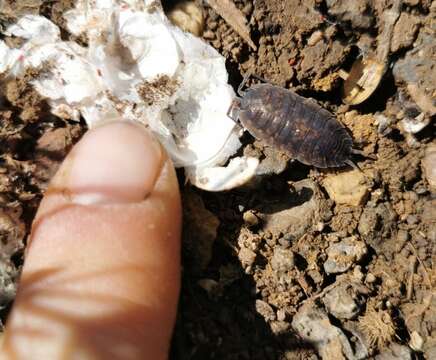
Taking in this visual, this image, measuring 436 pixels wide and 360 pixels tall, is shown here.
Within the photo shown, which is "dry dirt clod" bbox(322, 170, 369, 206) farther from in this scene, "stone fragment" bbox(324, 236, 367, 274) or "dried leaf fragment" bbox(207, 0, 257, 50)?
"dried leaf fragment" bbox(207, 0, 257, 50)

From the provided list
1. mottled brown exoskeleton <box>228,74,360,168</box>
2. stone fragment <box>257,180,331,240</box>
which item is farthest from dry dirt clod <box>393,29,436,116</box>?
stone fragment <box>257,180,331,240</box>

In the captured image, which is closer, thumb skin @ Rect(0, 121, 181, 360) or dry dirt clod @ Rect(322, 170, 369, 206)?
thumb skin @ Rect(0, 121, 181, 360)

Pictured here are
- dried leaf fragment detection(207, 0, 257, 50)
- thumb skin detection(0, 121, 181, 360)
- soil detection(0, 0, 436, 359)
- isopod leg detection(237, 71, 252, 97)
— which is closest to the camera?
thumb skin detection(0, 121, 181, 360)

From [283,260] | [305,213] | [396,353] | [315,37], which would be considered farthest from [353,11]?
[396,353]

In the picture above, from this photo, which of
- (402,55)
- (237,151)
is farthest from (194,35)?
(402,55)

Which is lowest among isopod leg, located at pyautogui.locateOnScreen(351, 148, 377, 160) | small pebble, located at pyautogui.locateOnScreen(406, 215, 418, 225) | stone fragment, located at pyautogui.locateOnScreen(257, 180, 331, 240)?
stone fragment, located at pyautogui.locateOnScreen(257, 180, 331, 240)

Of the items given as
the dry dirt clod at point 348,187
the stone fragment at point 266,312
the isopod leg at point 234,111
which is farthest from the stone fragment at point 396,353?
the isopod leg at point 234,111

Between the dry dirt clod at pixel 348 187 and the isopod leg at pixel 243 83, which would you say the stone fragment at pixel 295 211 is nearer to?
the dry dirt clod at pixel 348 187
